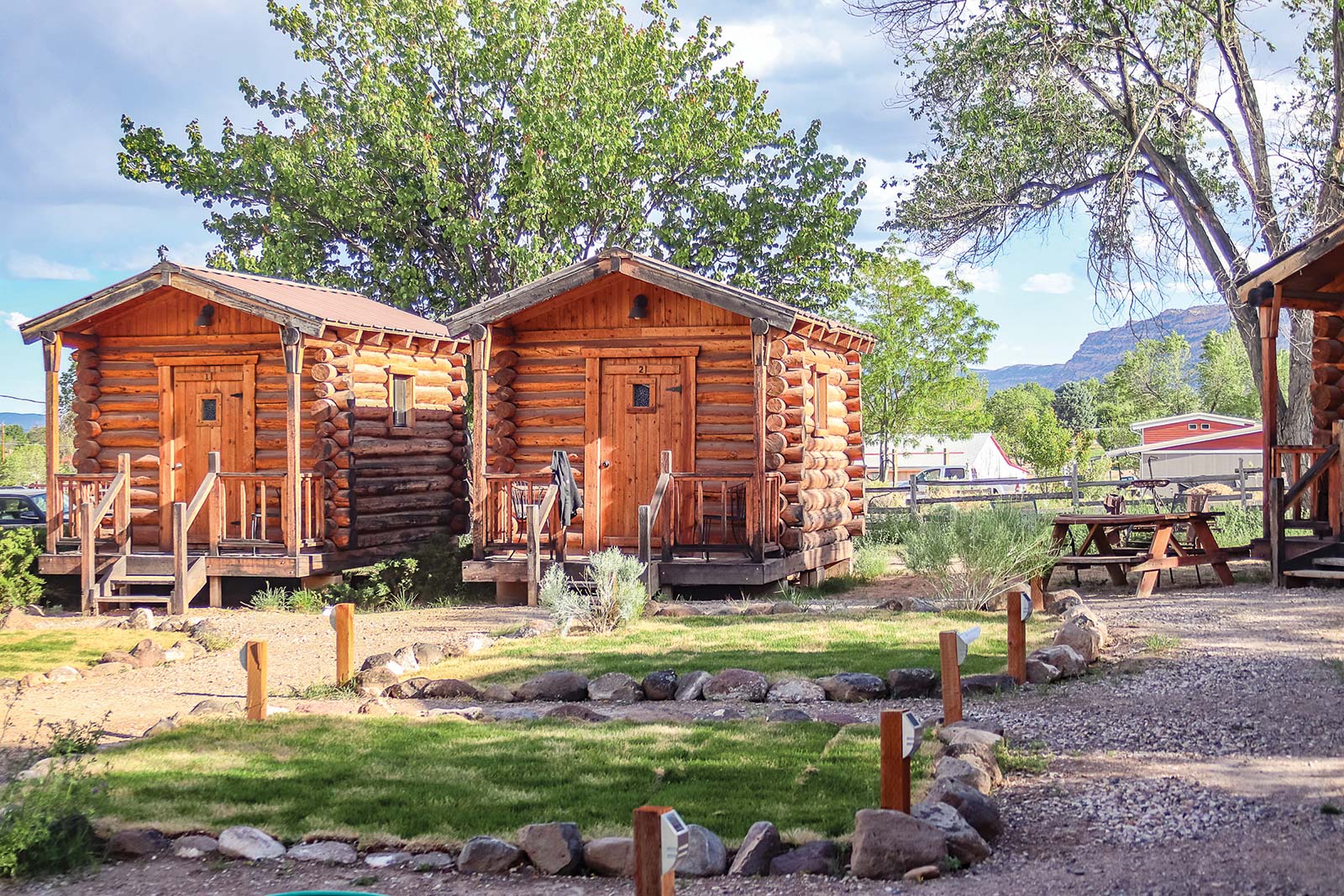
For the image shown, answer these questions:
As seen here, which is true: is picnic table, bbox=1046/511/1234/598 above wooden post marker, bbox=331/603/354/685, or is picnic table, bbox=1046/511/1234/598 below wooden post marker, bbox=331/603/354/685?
above

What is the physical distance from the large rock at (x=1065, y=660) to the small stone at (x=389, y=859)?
5.14m

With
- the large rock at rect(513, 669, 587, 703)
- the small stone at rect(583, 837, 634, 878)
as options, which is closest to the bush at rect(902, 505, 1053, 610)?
the large rock at rect(513, 669, 587, 703)

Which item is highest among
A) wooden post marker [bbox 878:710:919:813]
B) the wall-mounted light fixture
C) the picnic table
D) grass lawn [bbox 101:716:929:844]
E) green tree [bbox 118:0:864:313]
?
green tree [bbox 118:0:864:313]

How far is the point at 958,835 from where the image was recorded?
5188mm

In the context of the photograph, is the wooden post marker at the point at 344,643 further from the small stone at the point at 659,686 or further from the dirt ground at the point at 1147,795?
the small stone at the point at 659,686

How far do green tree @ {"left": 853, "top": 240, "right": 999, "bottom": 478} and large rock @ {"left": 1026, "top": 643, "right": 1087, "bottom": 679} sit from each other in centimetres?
2676

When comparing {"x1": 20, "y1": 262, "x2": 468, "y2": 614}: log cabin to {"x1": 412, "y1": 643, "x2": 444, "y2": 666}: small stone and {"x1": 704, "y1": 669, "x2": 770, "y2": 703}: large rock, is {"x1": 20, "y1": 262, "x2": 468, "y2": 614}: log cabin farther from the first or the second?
{"x1": 704, "y1": 669, "x2": 770, "y2": 703}: large rock

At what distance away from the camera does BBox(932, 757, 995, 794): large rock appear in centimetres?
600

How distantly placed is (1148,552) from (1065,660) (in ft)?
19.9

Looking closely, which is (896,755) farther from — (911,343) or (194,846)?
(911,343)

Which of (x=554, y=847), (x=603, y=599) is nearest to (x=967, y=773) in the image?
(x=554, y=847)

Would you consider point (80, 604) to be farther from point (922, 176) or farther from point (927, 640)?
point (922, 176)

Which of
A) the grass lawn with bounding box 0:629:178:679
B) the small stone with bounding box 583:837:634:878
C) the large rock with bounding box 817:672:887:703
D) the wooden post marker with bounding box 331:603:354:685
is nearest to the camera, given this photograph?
the small stone with bounding box 583:837:634:878

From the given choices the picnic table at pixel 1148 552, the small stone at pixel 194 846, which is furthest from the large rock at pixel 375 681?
the picnic table at pixel 1148 552
